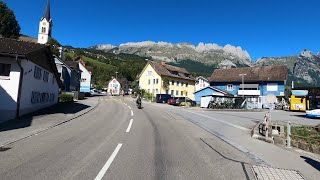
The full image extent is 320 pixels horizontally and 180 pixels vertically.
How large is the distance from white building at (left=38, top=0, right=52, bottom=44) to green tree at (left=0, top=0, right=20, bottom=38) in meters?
37.7

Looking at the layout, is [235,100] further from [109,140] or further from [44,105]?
[109,140]

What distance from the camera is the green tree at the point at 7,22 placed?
7181cm

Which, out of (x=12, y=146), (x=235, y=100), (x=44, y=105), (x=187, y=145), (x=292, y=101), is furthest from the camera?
(x=235, y=100)

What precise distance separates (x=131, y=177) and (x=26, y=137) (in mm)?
7873

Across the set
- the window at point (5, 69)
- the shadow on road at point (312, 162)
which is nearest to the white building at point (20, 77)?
the window at point (5, 69)

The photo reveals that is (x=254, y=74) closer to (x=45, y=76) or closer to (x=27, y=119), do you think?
(x=45, y=76)

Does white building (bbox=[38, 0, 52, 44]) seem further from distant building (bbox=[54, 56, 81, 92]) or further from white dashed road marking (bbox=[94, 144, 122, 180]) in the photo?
white dashed road marking (bbox=[94, 144, 122, 180])

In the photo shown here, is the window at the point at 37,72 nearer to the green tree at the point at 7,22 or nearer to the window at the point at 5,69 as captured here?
the window at the point at 5,69

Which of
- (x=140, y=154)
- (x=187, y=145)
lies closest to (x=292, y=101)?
(x=187, y=145)

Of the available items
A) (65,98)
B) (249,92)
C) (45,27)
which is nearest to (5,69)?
(65,98)

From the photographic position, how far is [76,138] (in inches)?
Result: 489

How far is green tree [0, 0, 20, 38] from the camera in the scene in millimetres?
71812

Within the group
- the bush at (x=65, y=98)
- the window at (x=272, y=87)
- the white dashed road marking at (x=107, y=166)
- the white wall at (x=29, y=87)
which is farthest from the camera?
the window at (x=272, y=87)

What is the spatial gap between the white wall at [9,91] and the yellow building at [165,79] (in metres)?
52.9
